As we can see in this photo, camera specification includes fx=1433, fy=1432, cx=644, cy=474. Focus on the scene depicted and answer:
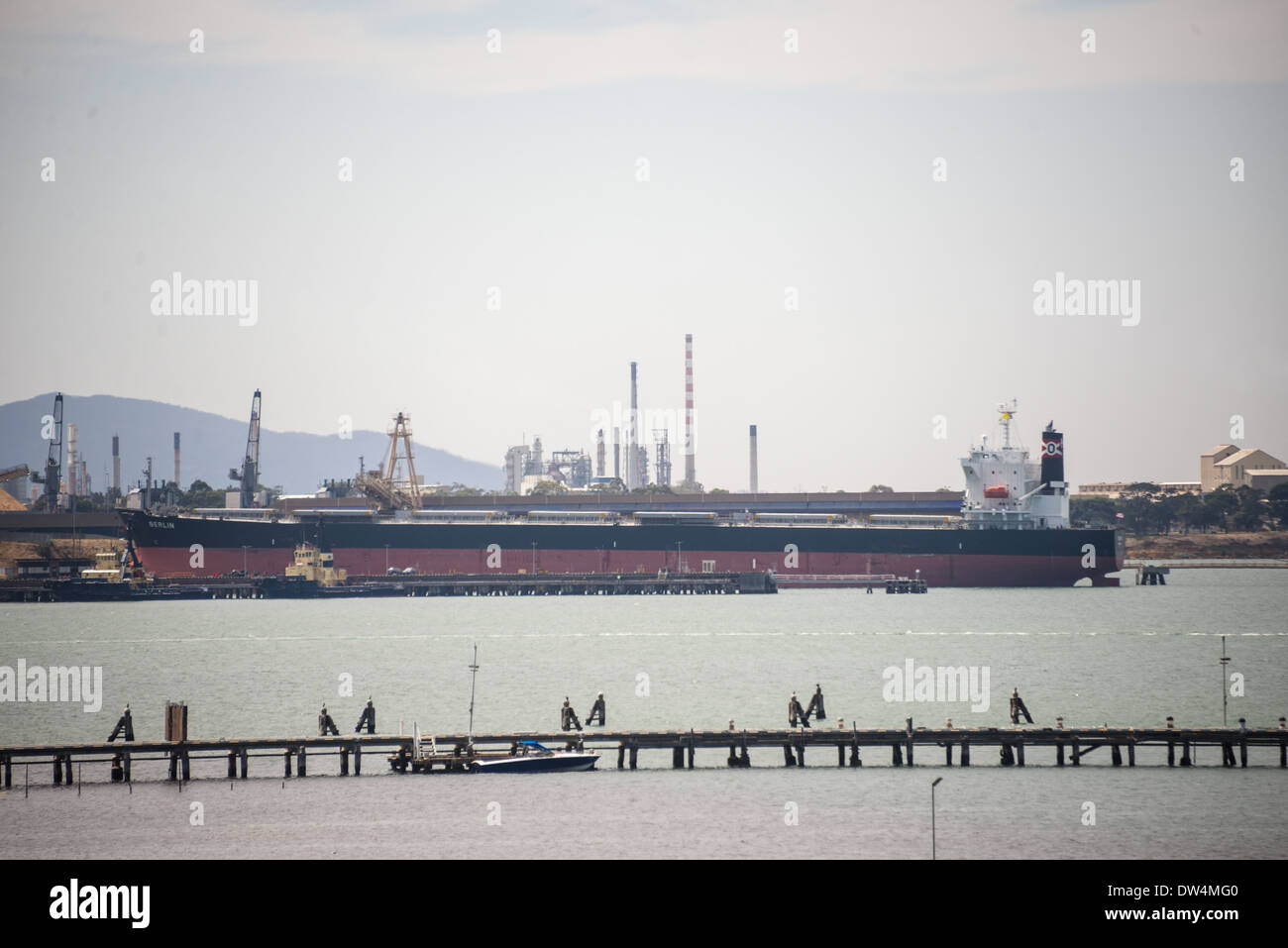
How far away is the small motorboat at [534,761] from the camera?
93.1 feet

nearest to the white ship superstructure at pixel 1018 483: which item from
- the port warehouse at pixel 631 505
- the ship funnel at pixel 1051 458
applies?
the ship funnel at pixel 1051 458

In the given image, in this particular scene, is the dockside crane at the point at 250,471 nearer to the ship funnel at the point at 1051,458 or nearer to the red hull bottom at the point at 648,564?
the red hull bottom at the point at 648,564

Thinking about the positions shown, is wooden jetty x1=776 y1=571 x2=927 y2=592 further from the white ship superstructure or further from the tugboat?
the tugboat

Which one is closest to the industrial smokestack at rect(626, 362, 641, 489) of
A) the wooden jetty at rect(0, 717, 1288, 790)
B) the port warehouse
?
the port warehouse

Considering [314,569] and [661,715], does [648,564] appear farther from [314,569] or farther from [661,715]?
[661,715]

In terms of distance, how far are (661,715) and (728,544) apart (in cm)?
5631

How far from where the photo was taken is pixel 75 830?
79.5 feet

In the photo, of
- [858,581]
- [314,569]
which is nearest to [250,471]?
[314,569]
